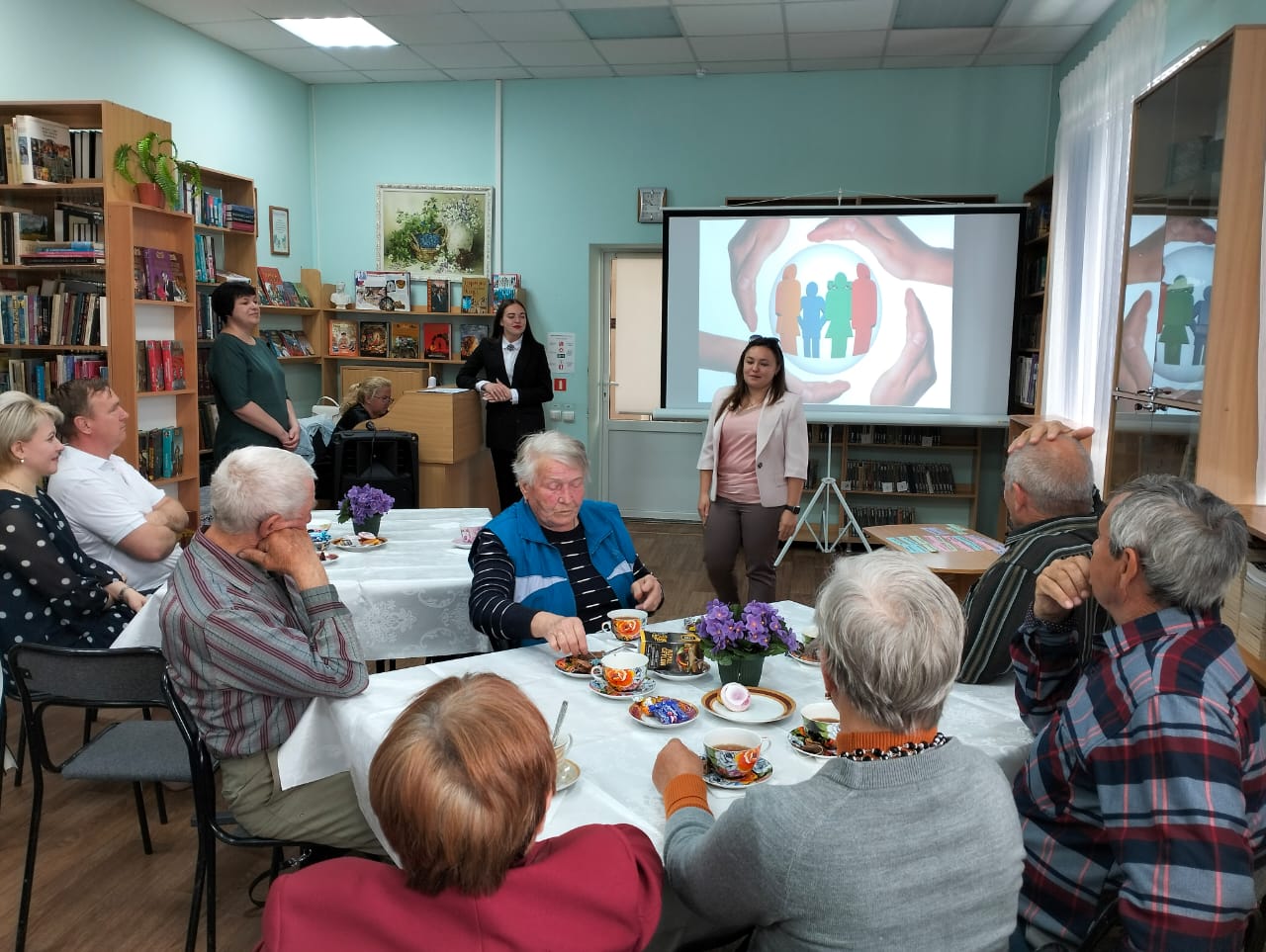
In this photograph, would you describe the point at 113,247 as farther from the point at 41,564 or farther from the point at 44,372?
the point at 41,564

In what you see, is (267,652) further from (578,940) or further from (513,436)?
(513,436)

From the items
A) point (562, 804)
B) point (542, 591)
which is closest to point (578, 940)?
point (562, 804)

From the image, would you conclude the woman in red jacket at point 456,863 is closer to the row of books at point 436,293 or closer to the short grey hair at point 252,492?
the short grey hair at point 252,492

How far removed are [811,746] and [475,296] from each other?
5877 mm

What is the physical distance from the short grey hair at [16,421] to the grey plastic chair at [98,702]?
80 cm

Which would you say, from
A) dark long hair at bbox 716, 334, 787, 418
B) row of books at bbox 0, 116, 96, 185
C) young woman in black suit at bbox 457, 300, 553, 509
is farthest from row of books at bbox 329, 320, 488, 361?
dark long hair at bbox 716, 334, 787, 418

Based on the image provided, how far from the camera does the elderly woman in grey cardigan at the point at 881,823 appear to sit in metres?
1.09

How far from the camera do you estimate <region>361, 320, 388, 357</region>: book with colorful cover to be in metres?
7.25

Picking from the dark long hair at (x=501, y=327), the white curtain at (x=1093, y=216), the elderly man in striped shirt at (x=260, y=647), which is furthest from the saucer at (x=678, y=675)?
the dark long hair at (x=501, y=327)

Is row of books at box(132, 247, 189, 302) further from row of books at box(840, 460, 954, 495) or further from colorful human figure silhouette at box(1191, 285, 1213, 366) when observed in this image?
colorful human figure silhouette at box(1191, 285, 1213, 366)

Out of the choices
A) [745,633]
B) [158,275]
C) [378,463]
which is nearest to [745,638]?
[745,633]

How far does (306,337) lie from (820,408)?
3.90m

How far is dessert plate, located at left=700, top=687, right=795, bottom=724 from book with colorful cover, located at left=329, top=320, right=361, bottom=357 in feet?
19.6

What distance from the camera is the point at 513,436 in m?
6.45
